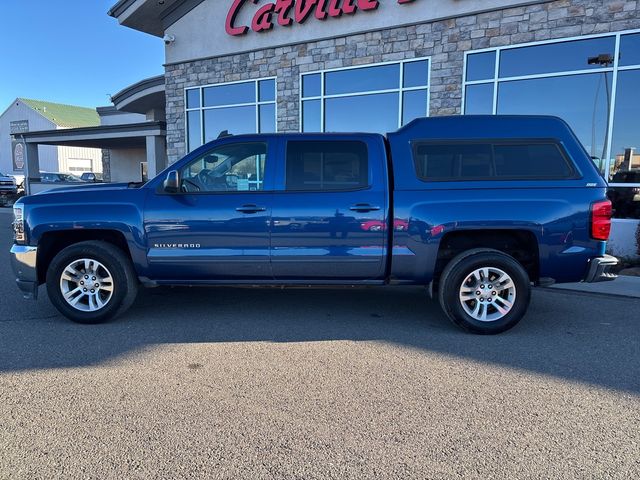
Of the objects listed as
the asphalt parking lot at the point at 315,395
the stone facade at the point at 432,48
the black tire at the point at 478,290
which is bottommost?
the asphalt parking lot at the point at 315,395

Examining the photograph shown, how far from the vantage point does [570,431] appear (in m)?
2.94

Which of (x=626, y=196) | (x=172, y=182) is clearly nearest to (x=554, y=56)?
(x=626, y=196)

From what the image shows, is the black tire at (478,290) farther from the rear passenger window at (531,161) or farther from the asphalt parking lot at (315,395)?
the rear passenger window at (531,161)

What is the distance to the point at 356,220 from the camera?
15.3ft

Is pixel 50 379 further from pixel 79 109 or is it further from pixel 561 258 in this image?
pixel 79 109

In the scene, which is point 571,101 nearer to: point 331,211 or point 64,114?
point 331,211

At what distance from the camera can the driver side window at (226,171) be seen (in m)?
4.85

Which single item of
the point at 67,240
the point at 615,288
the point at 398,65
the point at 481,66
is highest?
the point at 398,65

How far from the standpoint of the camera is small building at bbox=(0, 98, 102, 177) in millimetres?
51094

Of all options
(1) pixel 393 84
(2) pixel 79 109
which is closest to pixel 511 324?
(1) pixel 393 84

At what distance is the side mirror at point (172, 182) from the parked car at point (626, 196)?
833cm

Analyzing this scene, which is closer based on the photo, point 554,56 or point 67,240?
point 67,240

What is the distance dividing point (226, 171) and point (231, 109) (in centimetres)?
1012

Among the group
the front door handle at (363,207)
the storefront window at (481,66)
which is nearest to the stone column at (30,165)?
the storefront window at (481,66)
